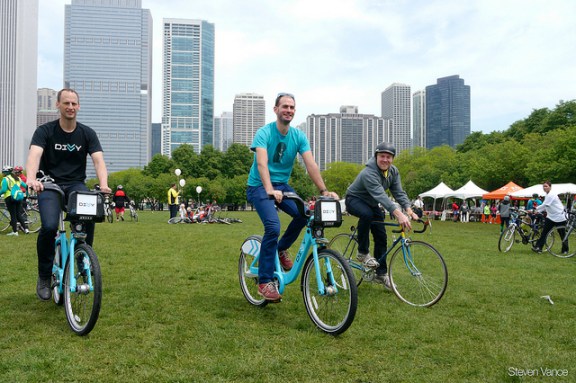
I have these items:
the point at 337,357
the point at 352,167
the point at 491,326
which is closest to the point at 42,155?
the point at 337,357

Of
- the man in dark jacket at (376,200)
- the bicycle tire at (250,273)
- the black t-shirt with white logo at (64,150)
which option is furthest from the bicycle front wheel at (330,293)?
the black t-shirt with white logo at (64,150)

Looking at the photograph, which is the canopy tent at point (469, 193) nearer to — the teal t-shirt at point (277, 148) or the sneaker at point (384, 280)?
the sneaker at point (384, 280)

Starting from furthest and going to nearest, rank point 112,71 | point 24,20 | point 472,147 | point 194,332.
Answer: point 112,71
point 24,20
point 472,147
point 194,332

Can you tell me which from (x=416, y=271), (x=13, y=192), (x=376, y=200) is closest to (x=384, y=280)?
(x=416, y=271)

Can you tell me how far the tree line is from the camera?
136 feet

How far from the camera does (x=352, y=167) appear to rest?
324 ft

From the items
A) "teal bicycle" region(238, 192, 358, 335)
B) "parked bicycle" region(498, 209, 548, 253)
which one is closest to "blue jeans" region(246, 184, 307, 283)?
"teal bicycle" region(238, 192, 358, 335)

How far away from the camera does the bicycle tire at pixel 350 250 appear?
621 centimetres

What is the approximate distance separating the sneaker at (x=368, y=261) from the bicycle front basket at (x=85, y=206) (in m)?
3.26

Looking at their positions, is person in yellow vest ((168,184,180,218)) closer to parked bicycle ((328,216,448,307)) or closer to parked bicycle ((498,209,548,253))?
parked bicycle ((498,209,548,253))

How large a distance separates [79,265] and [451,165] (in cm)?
6496

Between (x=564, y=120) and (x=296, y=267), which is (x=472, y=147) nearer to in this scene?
(x=564, y=120)

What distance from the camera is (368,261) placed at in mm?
6094

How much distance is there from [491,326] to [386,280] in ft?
5.26
